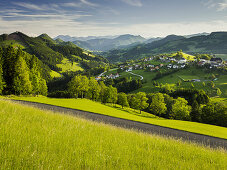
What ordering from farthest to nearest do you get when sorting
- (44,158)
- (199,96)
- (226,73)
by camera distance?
1. (226,73)
2. (199,96)
3. (44,158)

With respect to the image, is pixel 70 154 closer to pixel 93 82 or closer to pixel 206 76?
pixel 93 82

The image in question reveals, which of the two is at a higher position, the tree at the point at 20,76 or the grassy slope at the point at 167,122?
the tree at the point at 20,76

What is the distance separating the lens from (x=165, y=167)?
4145 mm

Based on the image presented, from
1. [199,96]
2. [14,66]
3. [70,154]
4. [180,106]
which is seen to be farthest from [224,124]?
[14,66]

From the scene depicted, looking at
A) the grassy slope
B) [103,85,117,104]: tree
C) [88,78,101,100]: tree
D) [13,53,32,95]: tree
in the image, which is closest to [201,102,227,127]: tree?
the grassy slope

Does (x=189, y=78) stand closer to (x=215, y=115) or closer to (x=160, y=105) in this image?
(x=215, y=115)

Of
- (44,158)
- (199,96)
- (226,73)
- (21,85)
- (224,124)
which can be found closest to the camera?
(44,158)

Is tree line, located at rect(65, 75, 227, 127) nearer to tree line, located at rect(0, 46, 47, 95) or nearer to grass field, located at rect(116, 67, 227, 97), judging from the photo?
tree line, located at rect(0, 46, 47, 95)

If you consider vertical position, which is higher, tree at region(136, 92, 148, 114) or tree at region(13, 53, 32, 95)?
tree at region(13, 53, 32, 95)

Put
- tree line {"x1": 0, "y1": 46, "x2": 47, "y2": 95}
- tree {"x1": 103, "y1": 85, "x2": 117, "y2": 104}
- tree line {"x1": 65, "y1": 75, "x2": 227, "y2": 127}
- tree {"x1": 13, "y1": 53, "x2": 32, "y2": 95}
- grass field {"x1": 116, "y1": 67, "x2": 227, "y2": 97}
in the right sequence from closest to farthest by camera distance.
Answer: tree {"x1": 13, "y1": 53, "x2": 32, "y2": 95}
tree line {"x1": 0, "y1": 46, "x2": 47, "y2": 95}
tree line {"x1": 65, "y1": 75, "x2": 227, "y2": 127}
tree {"x1": 103, "y1": 85, "x2": 117, "y2": 104}
grass field {"x1": 116, "y1": 67, "x2": 227, "y2": 97}

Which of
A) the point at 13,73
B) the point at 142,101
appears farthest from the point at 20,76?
the point at 142,101

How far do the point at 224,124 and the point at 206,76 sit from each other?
350ft

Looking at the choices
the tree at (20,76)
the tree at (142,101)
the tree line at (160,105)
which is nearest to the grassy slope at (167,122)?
the tree at (20,76)

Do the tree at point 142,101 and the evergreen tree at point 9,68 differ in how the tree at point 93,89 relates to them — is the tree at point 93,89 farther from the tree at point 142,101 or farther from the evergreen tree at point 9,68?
the evergreen tree at point 9,68
